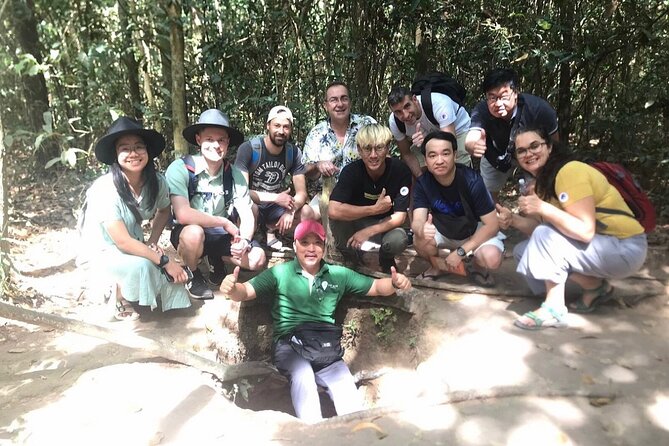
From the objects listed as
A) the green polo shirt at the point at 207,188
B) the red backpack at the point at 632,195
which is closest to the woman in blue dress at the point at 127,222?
the green polo shirt at the point at 207,188

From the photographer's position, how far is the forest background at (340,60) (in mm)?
6570

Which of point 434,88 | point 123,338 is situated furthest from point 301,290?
point 434,88

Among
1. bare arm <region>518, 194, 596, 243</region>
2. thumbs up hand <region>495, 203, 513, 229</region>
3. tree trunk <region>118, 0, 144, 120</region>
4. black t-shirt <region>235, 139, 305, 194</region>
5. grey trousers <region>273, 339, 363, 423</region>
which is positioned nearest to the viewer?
bare arm <region>518, 194, 596, 243</region>

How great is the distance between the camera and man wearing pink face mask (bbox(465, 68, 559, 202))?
4457 mm

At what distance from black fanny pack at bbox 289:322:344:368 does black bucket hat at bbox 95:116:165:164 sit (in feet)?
6.52

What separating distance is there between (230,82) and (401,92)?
3.40m

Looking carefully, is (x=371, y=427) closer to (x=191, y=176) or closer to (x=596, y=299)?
(x=596, y=299)

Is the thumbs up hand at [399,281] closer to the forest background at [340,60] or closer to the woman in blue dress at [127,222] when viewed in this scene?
the woman in blue dress at [127,222]

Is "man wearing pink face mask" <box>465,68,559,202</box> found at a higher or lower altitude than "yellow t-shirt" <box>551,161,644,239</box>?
higher

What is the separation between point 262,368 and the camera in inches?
165

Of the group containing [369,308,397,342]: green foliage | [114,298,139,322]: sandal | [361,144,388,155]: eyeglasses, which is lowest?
[369,308,397,342]: green foliage

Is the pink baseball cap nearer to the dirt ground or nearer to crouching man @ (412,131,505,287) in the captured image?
crouching man @ (412,131,505,287)

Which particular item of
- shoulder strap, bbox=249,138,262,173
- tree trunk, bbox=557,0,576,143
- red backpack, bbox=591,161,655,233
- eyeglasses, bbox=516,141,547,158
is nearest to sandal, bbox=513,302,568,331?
red backpack, bbox=591,161,655,233

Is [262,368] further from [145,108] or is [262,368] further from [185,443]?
[145,108]
